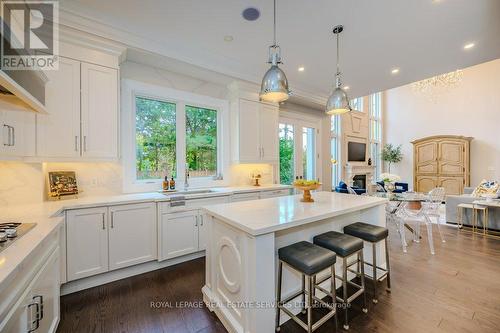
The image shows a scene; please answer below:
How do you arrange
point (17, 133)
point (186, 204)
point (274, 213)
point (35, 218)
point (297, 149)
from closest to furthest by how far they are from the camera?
point (35, 218) < point (274, 213) < point (17, 133) < point (186, 204) < point (297, 149)

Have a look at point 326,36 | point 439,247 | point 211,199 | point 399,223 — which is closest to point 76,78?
point 211,199

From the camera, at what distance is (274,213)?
6.12 ft

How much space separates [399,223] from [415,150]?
5.54m

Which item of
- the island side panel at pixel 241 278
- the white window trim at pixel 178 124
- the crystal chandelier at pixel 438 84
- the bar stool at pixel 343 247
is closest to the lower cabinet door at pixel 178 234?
the white window trim at pixel 178 124

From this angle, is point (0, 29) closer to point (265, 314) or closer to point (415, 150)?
point (265, 314)

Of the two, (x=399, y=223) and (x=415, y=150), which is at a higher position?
(x=415, y=150)

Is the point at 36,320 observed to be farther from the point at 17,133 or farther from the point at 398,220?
the point at 398,220

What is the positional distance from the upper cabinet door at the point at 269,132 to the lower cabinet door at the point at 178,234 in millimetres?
1767

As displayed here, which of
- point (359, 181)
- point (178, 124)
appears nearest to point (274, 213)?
point (178, 124)

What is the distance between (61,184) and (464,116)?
409 inches

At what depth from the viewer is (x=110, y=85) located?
8.49 ft

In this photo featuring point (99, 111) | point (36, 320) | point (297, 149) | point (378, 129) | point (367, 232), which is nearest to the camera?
point (36, 320)

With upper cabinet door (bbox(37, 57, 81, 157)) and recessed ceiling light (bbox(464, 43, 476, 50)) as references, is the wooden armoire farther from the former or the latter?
upper cabinet door (bbox(37, 57, 81, 157))

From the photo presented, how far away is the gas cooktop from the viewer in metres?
1.21
